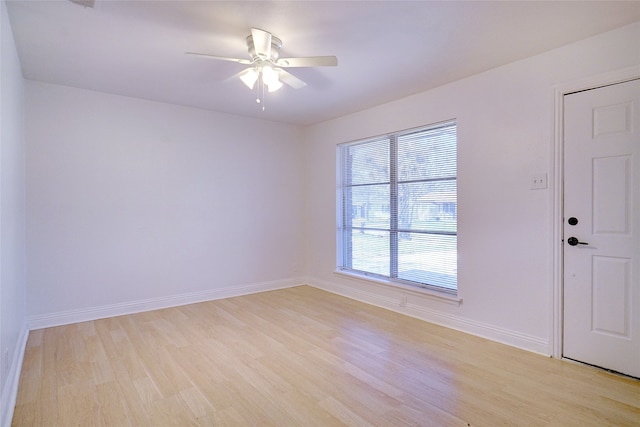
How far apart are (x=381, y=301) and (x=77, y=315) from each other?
348 cm

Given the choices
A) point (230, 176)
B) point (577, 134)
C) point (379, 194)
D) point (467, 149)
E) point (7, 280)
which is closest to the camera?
point (7, 280)

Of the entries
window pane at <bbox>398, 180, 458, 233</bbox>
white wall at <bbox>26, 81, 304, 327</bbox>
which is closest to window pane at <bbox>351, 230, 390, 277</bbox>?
window pane at <bbox>398, 180, 458, 233</bbox>

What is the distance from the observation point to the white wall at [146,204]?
3602 millimetres

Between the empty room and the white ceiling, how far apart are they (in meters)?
0.02

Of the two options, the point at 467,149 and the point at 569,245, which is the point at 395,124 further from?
the point at 569,245

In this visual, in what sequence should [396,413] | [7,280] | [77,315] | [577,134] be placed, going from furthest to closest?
1. [77,315]
2. [577,134]
3. [7,280]
4. [396,413]

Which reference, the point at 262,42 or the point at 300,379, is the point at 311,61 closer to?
the point at 262,42

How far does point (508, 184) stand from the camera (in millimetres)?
3117

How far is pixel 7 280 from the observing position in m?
2.32

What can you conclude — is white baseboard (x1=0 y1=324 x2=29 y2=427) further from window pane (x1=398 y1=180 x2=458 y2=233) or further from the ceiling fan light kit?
window pane (x1=398 y1=180 x2=458 y2=233)

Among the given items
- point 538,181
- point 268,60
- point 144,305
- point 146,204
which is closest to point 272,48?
point 268,60

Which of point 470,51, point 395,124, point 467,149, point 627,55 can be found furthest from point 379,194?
point 627,55

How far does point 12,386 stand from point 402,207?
3798 millimetres

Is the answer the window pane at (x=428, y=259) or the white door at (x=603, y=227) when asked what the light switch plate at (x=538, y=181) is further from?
the window pane at (x=428, y=259)
